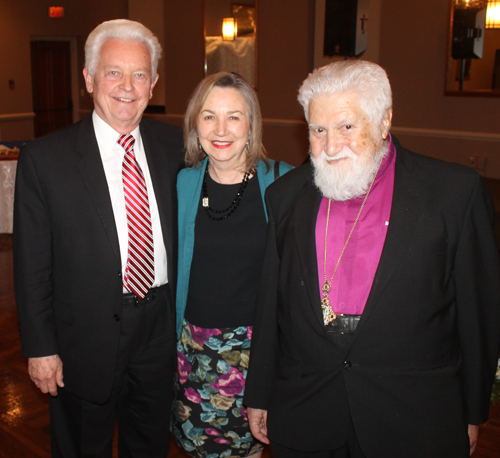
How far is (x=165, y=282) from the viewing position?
6.59ft

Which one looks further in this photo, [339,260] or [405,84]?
[405,84]

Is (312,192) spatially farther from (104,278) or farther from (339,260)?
(104,278)

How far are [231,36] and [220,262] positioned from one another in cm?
813

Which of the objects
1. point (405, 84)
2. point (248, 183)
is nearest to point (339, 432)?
point (248, 183)

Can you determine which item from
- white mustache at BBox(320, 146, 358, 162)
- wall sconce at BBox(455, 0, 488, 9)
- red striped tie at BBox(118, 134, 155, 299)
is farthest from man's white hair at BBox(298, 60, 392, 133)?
wall sconce at BBox(455, 0, 488, 9)

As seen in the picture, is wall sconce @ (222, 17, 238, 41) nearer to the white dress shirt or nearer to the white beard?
the white dress shirt

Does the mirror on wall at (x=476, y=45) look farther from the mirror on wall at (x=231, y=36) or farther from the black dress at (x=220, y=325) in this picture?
the black dress at (x=220, y=325)

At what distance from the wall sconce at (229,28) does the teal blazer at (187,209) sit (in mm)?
7801

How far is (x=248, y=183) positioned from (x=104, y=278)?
2.19ft

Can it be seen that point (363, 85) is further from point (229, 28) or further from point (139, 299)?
point (229, 28)

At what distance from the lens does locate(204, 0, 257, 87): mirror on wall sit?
9.03 m

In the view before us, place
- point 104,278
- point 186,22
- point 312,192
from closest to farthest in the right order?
point 312,192, point 104,278, point 186,22

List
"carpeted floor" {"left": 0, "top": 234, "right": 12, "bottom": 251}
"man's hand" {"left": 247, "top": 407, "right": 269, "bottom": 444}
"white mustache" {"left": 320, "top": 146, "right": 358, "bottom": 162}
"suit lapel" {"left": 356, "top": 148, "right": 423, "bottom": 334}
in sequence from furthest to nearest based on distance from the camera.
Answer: "carpeted floor" {"left": 0, "top": 234, "right": 12, "bottom": 251} < "man's hand" {"left": 247, "top": 407, "right": 269, "bottom": 444} < "white mustache" {"left": 320, "top": 146, "right": 358, "bottom": 162} < "suit lapel" {"left": 356, "top": 148, "right": 423, "bottom": 334}

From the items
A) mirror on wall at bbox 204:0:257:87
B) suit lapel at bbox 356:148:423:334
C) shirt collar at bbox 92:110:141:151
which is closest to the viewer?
suit lapel at bbox 356:148:423:334
